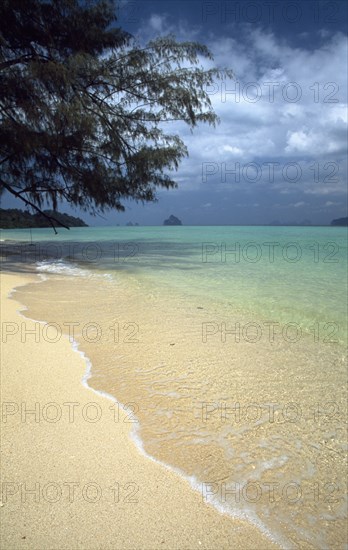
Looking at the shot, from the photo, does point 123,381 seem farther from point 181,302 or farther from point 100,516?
point 181,302

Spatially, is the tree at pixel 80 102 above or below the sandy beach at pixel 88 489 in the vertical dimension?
above

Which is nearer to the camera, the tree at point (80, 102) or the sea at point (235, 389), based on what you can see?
the sea at point (235, 389)

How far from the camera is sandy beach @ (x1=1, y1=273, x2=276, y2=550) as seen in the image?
1095mm

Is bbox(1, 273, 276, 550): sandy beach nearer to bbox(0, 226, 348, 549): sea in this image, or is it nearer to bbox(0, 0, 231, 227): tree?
bbox(0, 226, 348, 549): sea

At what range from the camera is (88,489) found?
4.15 ft

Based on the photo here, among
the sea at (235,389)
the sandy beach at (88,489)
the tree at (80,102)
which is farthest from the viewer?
the tree at (80,102)

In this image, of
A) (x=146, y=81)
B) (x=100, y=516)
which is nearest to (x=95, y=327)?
(x=100, y=516)

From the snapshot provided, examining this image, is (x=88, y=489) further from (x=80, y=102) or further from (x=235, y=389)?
(x=80, y=102)

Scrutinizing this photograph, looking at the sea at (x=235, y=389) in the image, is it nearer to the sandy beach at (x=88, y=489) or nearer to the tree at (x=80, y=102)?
the sandy beach at (x=88, y=489)

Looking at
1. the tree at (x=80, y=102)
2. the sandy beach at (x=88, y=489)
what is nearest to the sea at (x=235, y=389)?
the sandy beach at (x=88, y=489)

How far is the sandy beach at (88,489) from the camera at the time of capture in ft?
3.59

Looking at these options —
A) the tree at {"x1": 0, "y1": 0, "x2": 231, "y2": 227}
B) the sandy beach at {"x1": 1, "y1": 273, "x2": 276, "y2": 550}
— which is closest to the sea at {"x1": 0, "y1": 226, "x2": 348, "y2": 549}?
the sandy beach at {"x1": 1, "y1": 273, "x2": 276, "y2": 550}

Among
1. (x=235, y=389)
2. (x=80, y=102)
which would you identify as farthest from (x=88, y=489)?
(x=80, y=102)

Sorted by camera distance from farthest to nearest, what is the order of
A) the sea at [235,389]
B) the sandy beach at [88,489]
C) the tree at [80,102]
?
the tree at [80,102] < the sea at [235,389] < the sandy beach at [88,489]
